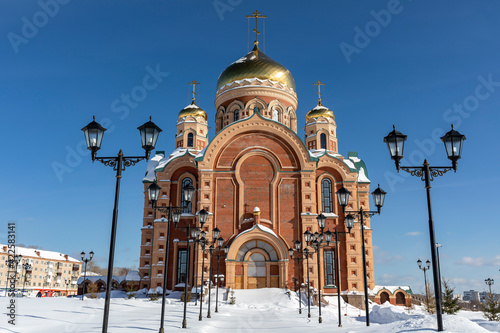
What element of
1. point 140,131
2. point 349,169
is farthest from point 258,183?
point 140,131

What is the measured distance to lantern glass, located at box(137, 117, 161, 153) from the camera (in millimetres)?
9508

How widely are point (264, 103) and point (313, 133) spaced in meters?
4.87

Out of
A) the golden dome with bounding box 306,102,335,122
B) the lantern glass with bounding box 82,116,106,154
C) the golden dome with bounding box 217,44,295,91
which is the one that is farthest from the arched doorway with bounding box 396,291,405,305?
the lantern glass with bounding box 82,116,106,154

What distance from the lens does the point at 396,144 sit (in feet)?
31.9

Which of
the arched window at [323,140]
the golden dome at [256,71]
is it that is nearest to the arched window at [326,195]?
the arched window at [323,140]

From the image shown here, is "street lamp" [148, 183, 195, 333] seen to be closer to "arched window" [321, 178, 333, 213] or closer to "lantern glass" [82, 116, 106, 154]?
"lantern glass" [82, 116, 106, 154]

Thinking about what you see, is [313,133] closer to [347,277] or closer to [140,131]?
[347,277]

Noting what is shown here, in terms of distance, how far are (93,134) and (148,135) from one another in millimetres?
1131

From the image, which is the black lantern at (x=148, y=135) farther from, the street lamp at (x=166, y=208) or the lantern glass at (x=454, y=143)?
the lantern glass at (x=454, y=143)

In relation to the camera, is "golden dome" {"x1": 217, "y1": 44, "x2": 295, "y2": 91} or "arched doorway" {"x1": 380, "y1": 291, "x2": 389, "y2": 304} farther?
"golden dome" {"x1": 217, "y1": 44, "x2": 295, "y2": 91}

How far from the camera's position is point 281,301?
25.2 m

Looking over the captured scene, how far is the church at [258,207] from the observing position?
2845 centimetres

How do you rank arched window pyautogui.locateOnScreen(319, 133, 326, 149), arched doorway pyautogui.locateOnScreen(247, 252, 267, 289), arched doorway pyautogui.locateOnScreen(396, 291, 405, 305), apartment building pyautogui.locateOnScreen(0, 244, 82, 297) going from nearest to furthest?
arched doorway pyautogui.locateOnScreen(247, 252, 267, 289) < arched doorway pyautogui.locateOnScreen(396, 291, 405, 305) < arched window pyautogui.locateOnScreen(319, 133, 326, 149) < apartment building pyautogui.locateOnScreen(0, 244, 82, 297)

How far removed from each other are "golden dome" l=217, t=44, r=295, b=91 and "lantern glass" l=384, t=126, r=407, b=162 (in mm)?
26889
